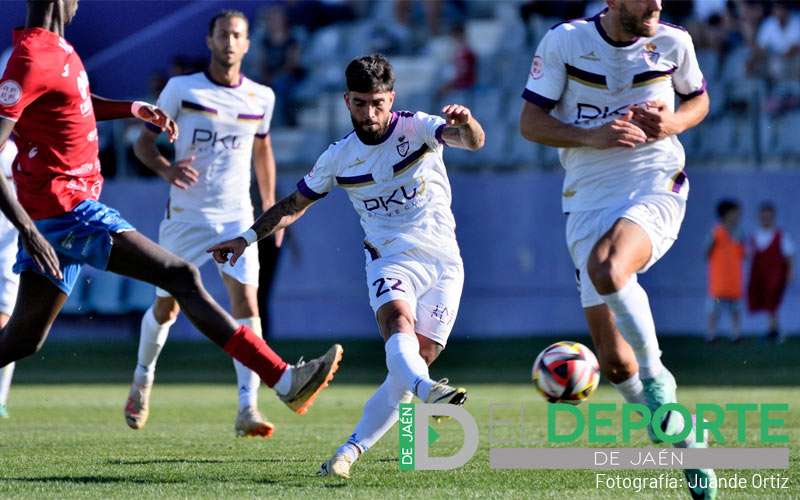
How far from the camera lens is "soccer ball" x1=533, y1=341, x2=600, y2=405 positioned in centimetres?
775

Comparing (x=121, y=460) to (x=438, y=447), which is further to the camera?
(x=438, y=447)

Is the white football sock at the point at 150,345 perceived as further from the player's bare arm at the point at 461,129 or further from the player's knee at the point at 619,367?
the player's knee at the point at 619,367

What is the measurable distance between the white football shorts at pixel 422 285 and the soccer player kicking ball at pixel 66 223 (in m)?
0.48

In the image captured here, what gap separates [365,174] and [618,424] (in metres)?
3.35

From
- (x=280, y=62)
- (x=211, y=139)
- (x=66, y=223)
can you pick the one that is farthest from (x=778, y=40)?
(x=66, y=223)

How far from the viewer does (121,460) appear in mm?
8156

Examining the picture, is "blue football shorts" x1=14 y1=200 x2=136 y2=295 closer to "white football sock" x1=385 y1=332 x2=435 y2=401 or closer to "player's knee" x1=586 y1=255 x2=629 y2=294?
"white football sock" x1=385 y1=332 x2=435 y2=401

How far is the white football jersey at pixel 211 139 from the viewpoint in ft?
33.4

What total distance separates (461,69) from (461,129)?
15.3m

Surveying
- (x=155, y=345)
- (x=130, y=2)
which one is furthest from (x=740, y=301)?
(x=155, y=345)

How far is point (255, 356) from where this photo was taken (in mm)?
7492

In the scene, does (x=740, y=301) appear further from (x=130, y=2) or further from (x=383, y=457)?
(x=383, y=457)

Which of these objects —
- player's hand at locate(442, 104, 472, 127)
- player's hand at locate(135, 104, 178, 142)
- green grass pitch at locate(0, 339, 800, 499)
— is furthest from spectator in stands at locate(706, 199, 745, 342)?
player's hand at locate(442, 104, 472, 127)
